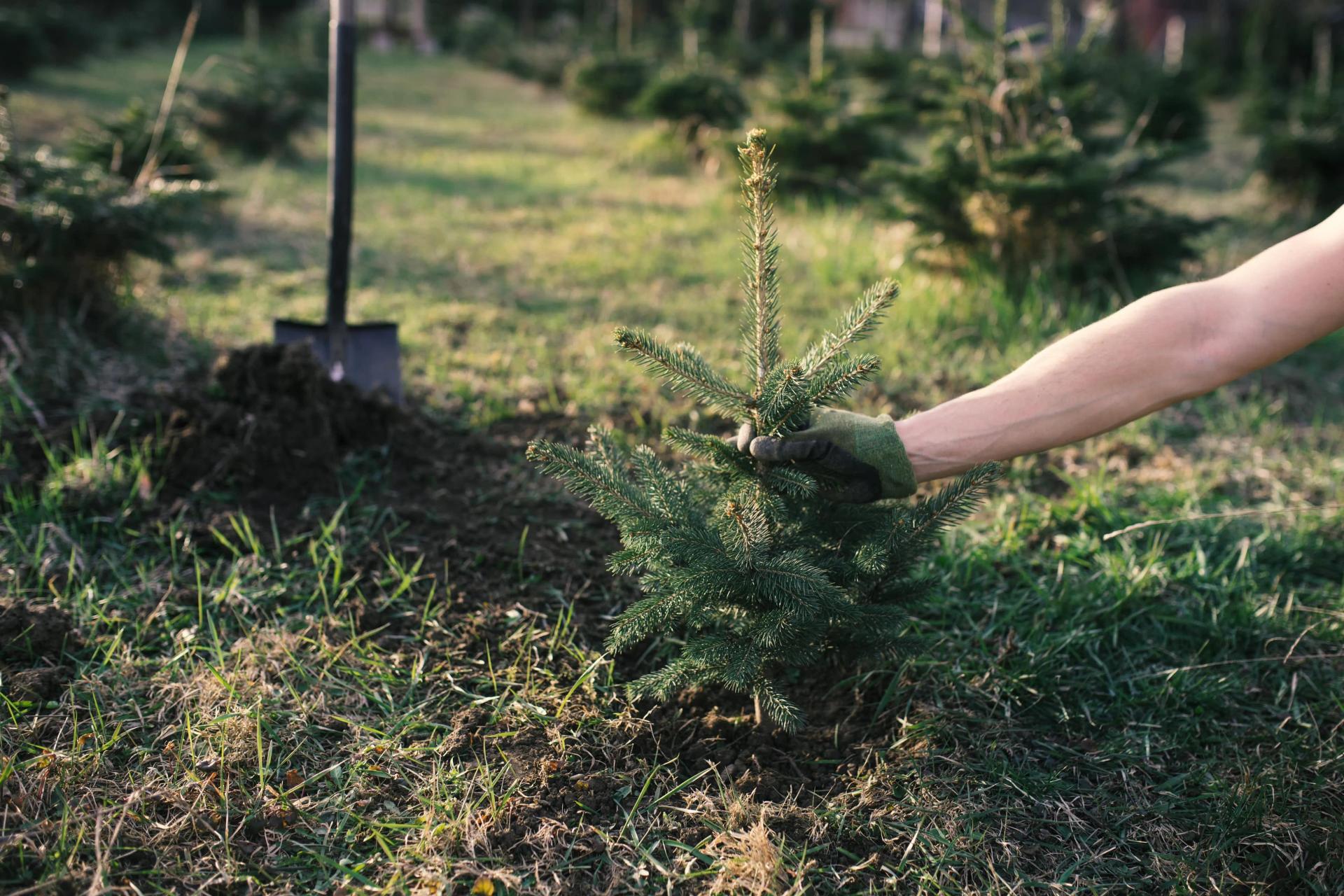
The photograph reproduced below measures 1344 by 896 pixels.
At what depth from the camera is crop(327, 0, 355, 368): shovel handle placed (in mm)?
3281

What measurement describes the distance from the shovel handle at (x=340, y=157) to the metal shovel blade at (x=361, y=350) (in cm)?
3

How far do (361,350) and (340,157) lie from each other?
0.71 metres

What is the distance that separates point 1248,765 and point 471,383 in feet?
9.23

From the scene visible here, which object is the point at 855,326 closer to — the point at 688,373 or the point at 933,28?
the point at 688,373

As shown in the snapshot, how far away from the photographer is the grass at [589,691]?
1.69 metres

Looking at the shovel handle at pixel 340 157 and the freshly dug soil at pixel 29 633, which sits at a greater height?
the shovel handle at pixel 340 157

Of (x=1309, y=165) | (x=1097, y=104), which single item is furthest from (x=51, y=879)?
(x=1309, y=165)

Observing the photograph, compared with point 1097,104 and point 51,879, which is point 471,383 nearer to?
point 51,879

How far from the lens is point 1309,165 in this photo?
22.3 feet

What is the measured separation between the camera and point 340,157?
10.9 feet

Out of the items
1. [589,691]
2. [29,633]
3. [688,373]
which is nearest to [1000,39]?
[688,373]

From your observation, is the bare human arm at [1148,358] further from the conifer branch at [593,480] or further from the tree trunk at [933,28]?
the tree trunk at [933,28]

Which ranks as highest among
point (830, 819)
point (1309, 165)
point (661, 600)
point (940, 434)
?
point (1309, 165)

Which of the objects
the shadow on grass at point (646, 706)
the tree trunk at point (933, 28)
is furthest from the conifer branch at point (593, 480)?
the tree trunk at point (933, 28)
